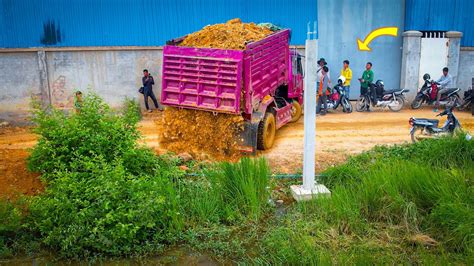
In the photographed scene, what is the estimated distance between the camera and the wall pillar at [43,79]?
1363cm

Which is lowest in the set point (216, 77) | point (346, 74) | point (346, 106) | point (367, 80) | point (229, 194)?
point (229, 194)

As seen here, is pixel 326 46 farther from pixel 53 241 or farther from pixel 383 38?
pixel 53 241

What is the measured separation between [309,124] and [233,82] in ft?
6.75

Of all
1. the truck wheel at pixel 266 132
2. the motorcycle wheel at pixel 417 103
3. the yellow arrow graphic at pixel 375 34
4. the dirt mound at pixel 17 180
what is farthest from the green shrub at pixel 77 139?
the motorcycle wheel at pixel 417 103

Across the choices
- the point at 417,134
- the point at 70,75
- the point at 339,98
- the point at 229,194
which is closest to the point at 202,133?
the point at 229,194

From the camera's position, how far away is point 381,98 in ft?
46.0

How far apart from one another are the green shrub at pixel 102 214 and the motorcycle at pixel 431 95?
10.0m

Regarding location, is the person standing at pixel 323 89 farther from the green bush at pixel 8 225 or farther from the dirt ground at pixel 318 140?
the green bush at pixel 8 225

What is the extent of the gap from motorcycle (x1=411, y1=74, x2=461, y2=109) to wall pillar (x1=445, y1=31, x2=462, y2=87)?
908mm

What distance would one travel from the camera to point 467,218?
6.02 m

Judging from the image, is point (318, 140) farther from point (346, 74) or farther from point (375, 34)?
point (375, 34)

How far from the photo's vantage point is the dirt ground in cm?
803

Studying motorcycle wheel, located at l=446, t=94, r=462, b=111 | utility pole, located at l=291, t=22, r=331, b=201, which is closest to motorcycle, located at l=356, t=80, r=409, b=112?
motorcycle wheel, located at l=446, t=94, r=462, b=111

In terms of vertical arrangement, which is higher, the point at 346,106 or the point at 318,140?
the point at 346,106
